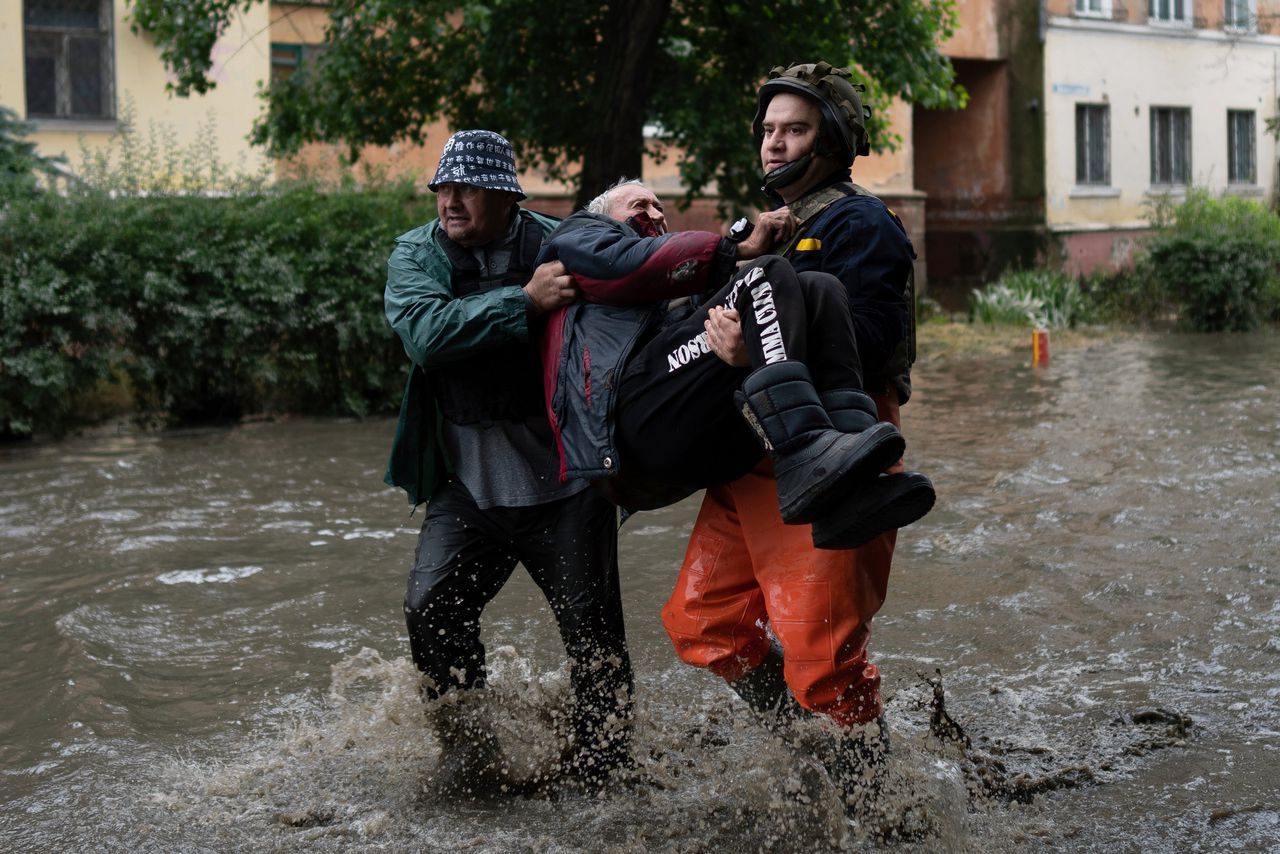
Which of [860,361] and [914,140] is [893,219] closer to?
[860,361]

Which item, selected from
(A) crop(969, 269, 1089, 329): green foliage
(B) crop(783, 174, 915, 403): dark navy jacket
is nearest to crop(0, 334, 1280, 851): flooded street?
(B) crop(783, 174, 915, 403): dark navy jacket

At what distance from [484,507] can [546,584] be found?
332 millimetres

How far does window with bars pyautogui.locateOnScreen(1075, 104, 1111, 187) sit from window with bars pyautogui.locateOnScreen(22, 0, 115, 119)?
1839 centimetres

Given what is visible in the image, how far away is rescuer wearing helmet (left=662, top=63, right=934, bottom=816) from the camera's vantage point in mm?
3980

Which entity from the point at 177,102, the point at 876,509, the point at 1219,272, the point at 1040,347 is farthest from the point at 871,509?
the point at 1219,272

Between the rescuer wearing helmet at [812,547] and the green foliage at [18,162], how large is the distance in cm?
Answer: 995

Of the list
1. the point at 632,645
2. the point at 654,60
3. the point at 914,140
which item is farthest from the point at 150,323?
the point at 914,140

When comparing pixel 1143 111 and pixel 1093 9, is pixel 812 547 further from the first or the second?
pixel 1143 111

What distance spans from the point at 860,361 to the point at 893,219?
0.45 m

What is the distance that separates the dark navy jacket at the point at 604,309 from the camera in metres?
4.06

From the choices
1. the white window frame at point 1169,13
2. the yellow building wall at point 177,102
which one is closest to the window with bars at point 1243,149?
the white window frame at point 1169,13

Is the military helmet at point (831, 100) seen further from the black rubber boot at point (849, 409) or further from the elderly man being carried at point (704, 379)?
the black rubber boot at point (849, 409)

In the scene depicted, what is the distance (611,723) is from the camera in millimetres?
4637

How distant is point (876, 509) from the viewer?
11.8 feet
